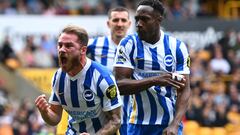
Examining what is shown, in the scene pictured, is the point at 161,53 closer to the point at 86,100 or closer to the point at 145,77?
the point at 145,77

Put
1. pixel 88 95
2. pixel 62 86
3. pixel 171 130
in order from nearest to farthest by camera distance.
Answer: pixel 88 95, pixel 62 86, pixel 171 130

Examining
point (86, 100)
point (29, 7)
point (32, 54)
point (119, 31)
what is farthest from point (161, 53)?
point (29, 7)

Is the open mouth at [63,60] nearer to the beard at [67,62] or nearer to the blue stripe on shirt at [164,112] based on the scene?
the beard at [67,62]

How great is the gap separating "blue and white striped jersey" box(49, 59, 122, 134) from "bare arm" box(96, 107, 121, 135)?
0.19 ft

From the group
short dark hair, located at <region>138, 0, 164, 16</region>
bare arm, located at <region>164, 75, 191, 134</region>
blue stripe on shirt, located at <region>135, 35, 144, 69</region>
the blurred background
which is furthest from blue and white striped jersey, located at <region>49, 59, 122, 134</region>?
the blurred background

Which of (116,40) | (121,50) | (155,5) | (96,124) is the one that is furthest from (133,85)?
(116,40)

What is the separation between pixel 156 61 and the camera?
9.18 metres

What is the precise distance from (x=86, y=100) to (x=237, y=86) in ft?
49.1

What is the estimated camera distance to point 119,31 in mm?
11672

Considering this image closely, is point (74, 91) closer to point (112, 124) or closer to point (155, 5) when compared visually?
point (112, 124)

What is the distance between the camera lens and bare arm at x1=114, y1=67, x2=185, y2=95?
8.77m

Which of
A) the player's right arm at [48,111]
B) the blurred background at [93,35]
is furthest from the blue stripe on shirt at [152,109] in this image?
the blurred background at [93,35]

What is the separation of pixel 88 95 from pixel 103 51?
3.30 m

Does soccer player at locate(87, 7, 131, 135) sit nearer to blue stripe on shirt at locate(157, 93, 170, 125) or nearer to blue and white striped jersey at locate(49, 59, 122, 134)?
blue stripe on shirt at locate(157, 93, 170, 125)
